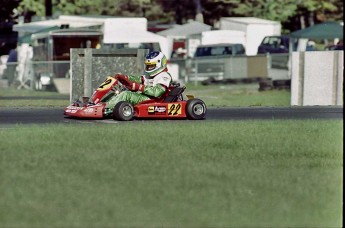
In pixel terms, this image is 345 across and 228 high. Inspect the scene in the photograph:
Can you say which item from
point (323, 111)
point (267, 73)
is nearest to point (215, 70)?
point (267, 73)

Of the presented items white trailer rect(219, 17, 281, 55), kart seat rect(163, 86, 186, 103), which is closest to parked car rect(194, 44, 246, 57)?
white trailer rect(219, 17, 281, 55)

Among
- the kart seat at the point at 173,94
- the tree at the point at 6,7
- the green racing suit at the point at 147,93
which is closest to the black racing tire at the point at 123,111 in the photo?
the green racing suit at the point at 147,93

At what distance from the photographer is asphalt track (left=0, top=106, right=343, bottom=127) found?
2095 cm

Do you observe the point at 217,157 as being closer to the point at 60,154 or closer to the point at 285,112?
the point at 60,154

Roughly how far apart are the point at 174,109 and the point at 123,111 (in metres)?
1.12

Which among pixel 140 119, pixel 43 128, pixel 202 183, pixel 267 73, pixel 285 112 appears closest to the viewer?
pixel 202 183

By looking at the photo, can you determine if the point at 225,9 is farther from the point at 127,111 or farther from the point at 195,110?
the point at 127,111

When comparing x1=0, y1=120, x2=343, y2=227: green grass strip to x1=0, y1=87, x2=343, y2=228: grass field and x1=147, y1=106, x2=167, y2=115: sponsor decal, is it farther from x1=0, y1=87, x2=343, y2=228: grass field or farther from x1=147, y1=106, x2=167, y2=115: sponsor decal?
x1=147, y1=106, x2=167, y2=115: sponsor decal

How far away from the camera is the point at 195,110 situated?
21.1m

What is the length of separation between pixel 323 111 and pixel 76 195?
1313 centimetres

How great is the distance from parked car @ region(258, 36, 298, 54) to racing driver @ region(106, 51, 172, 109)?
3114 cm

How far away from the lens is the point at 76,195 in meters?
11.5

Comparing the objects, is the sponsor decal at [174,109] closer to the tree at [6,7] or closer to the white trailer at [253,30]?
the white trailer at [253,30]

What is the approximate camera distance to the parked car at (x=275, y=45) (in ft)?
171
